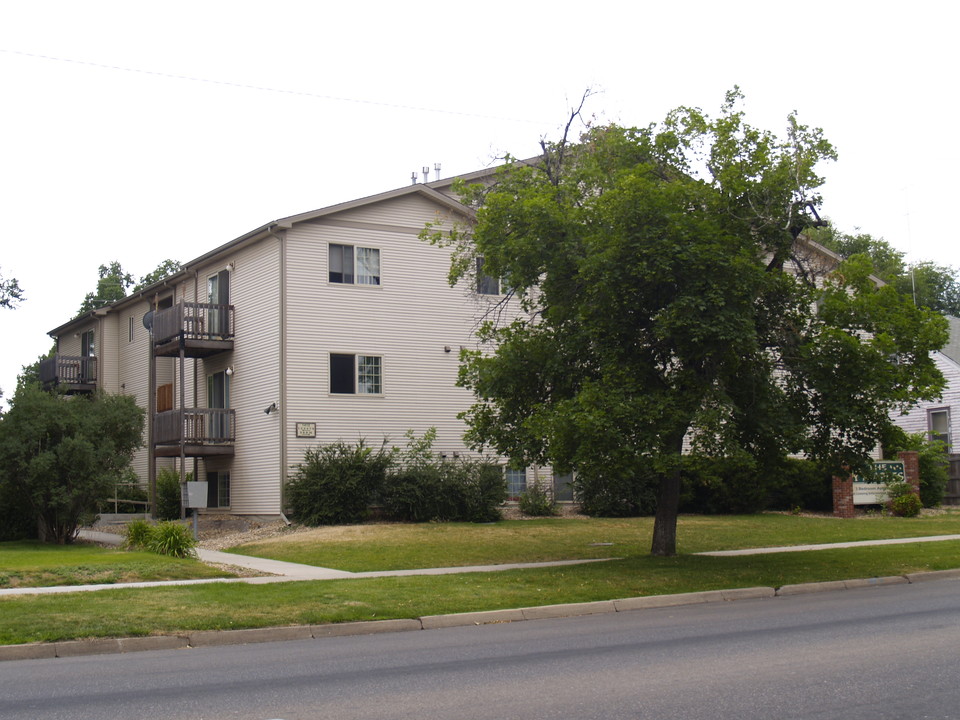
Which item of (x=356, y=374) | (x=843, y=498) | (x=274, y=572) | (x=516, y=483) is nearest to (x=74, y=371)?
(x=356, y=374)

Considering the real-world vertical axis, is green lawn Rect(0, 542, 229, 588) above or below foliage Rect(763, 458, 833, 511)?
below

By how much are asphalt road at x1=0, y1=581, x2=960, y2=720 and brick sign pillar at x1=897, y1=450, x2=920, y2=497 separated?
19.2 metres

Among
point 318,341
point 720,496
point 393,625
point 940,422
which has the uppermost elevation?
point 318,341

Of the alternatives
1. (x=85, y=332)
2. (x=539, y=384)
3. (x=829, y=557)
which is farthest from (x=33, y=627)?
(x=85, y=332)

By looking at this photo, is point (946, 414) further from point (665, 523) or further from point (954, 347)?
point (665, 523)

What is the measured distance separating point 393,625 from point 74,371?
101ft

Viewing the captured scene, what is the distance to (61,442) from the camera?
79.2 ft

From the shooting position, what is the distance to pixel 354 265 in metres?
28.6

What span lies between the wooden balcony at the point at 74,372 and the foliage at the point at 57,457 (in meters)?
14.9

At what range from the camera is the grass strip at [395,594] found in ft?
39.1

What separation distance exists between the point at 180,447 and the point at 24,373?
117ft

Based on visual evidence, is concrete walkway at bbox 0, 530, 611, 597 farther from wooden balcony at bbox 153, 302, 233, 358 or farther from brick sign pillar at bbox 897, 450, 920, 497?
brick sign pillar at bbox 897, 450, 920, 497

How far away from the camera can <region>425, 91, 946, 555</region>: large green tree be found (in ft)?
51.8

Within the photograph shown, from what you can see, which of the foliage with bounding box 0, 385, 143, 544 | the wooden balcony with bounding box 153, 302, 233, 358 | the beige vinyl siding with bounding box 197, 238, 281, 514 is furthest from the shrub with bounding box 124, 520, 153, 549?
the wooden balcony with bounding box 153, 302, 233, 358
